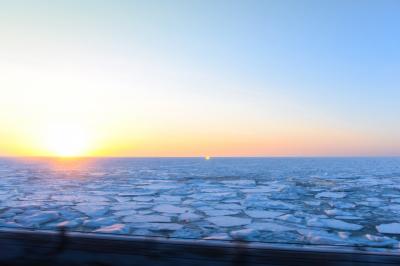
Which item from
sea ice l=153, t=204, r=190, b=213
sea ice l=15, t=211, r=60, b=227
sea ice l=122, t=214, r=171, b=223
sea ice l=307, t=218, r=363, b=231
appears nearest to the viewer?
sea ice l=307, t=218, r=363, b=231

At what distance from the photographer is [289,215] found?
30.9 feet

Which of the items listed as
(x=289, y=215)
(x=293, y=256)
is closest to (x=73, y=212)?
(x=289, y=215)

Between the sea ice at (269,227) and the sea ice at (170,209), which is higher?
the sea ice at (269,227)

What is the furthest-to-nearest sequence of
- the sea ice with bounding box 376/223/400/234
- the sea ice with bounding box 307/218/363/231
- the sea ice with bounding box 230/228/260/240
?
the sea ice with bounding box 307/218/363/231 < the sea ice with bounding box 376/223/400/234 < the sea ice with bounding box 230/228/260/240

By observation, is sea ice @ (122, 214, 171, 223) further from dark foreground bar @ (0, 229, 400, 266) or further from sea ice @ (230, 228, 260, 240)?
dark foreground bar @ (0, 229, 400, 266)

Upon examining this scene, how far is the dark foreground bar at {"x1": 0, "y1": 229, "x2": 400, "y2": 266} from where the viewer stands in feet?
8.51

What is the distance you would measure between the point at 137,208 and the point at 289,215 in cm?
431

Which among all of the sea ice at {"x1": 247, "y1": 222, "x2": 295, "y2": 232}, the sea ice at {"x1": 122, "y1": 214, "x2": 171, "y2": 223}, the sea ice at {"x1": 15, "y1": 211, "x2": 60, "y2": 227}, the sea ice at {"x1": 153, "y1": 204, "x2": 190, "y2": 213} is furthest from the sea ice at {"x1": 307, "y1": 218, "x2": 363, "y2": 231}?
the sea ice at {"x1": 15, "y1": 211, "x2": 60, "y2": 227}

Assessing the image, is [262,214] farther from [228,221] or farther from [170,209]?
[170,209]

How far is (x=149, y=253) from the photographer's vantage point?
2812 millimetres

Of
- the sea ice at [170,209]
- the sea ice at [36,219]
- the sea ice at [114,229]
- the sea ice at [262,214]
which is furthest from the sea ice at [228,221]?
the sea ice at [36,219]

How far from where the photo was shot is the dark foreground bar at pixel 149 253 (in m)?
2.59

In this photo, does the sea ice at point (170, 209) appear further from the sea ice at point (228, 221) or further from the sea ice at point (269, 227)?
the sea ice at point (269, 227)

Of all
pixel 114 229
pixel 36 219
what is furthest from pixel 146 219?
pixel 36 219
